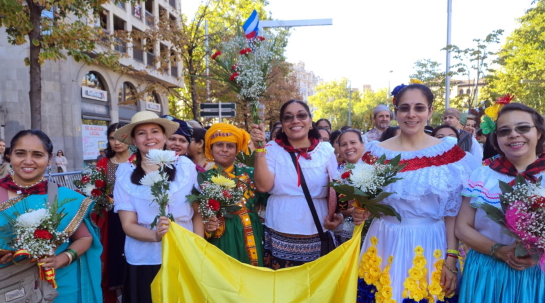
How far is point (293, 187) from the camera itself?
3266 millimetres

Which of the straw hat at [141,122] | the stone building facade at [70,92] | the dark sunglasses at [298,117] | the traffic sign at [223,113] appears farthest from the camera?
the stone building facade at [70,92]

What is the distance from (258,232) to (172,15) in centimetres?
→ 2625

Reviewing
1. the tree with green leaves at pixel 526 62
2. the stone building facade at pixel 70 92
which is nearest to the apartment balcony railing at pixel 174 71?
the stone building facade at pixel 70 92

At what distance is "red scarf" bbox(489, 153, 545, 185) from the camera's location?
2367 millimetres

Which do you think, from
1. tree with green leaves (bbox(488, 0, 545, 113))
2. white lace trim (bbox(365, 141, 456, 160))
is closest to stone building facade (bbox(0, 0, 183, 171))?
white lace trim (bbox(365, 141, 456, 160))

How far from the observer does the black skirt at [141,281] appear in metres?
3.06

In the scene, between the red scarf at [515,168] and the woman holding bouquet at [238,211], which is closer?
the red scarf at [515,168]

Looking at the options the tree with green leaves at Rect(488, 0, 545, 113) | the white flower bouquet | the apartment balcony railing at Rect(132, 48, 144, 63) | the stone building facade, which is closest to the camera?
the white flower bouquet

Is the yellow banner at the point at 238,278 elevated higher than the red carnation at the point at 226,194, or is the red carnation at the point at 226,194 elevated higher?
the red carnation at the point at 226,194

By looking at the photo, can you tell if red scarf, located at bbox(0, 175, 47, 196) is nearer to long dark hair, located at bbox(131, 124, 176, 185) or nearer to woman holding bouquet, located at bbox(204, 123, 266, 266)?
long dark hair, located at bbox(131, 124, 176, 185)

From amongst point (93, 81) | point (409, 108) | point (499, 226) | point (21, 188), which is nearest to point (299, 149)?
point (409, 108)

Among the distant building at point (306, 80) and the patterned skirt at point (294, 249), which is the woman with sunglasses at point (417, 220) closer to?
the patterned skirt at point (294, 249)

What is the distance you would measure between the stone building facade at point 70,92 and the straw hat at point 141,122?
362 inches

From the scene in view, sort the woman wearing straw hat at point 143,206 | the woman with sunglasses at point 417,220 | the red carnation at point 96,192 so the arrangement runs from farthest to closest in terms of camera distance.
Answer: the red carnation at point 96,192, the woman wearing straw hat at point 143,206, the woman with sunglasses at point 417,220
